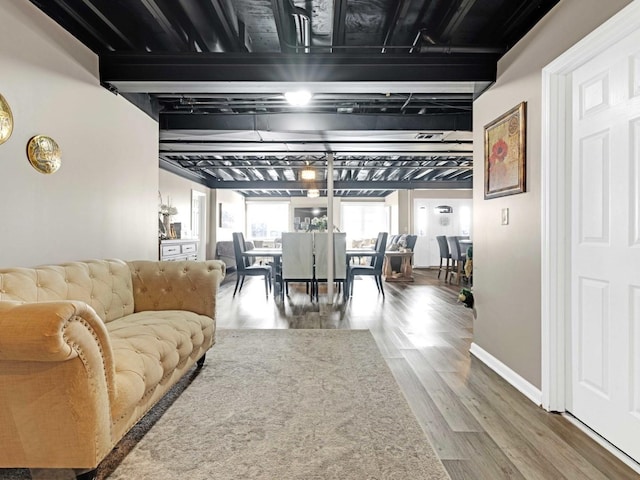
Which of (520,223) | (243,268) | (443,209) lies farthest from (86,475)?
(443,209)

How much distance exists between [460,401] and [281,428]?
112 cm

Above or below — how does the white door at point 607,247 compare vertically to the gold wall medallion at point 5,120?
below

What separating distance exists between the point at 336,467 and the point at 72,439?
103cm

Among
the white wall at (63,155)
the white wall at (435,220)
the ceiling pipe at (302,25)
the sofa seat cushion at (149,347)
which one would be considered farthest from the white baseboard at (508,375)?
the white wall at (435,220)

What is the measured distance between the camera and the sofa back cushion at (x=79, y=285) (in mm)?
1861

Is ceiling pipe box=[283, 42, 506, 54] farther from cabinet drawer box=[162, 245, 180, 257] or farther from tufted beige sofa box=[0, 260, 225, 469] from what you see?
cabinet drawer box=[162, 245, 180, 257]

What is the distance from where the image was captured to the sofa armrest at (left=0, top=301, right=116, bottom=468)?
50.3 inches

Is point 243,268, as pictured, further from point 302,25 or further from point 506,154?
point 506,154

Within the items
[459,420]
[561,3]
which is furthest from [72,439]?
[561,3]

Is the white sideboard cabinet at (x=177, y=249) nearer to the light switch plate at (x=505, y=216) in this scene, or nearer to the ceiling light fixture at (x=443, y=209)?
the light switch plate at (x=505, y=216)

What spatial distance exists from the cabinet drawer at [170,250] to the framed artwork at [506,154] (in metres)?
4.06

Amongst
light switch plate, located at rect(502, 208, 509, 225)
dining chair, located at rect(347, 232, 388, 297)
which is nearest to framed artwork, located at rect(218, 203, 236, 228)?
dining chair, located at rect(347, 232, 388, 297)

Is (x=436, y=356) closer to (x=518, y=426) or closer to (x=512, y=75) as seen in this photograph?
(x=518, y=426)

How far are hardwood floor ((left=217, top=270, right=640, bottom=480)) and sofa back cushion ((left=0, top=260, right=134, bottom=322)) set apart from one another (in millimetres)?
1706
